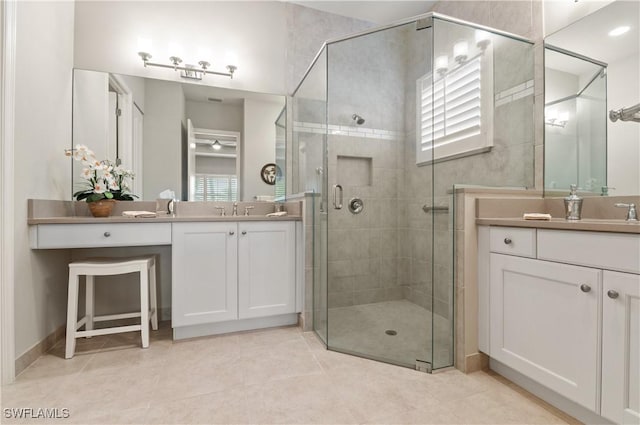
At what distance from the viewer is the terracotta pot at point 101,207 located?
203cm

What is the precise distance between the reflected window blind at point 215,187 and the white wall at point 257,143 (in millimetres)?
92

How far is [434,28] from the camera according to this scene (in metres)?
1.77

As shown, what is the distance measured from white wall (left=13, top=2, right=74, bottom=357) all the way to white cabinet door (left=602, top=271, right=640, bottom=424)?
2.71 metres

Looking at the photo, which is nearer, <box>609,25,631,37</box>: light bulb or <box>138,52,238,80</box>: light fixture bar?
<box>609,25,631,37</box>: light bulb

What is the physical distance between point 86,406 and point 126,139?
1824 mm

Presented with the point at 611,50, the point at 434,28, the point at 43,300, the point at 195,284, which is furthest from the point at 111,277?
the point at 611,50

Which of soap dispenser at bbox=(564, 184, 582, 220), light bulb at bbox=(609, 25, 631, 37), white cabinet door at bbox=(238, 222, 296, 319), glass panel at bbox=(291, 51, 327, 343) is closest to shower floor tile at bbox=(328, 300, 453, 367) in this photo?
glass panel at bbox=(291, 51, 327, 343)

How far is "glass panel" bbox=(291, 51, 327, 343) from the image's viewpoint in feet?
6.88

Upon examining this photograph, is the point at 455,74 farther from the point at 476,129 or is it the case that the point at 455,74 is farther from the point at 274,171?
the point at 274,171

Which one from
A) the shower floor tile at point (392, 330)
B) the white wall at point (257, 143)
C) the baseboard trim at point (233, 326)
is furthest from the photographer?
the white wall at point (257, 143)

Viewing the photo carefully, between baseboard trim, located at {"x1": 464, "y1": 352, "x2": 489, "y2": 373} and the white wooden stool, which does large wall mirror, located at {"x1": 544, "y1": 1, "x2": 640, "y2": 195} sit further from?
the white wooden stool

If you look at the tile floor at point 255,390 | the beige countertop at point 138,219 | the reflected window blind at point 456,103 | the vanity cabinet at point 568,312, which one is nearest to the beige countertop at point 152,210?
the beige countertop at point 138,219

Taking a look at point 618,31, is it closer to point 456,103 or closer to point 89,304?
point 456,103

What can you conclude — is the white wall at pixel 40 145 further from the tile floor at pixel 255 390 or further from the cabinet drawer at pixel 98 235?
the tile floor at pixel 255 390
